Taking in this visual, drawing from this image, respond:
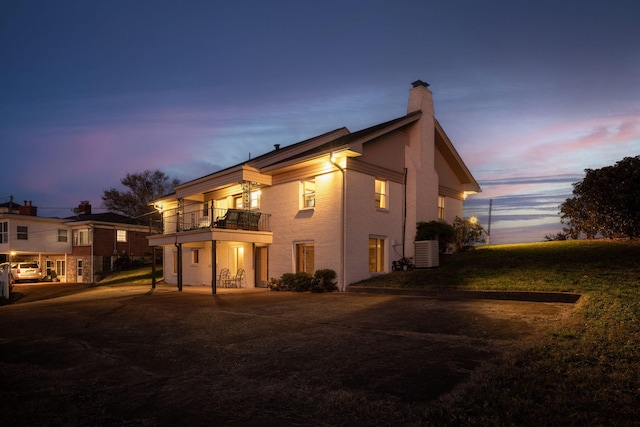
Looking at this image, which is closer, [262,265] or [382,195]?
[382,195]

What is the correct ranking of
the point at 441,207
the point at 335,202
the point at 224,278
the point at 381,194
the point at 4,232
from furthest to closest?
1. the point at 4,232
2. the point at 441,207
3. the point at 224,278
4. the point at 381,194
5. the point at 335,202

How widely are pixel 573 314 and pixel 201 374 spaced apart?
6.99 metres

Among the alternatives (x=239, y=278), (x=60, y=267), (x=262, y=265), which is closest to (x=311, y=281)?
(x=262, y=265)

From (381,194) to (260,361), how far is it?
13.4 metres

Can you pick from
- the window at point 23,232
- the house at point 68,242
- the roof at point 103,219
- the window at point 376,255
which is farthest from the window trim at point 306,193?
the window at point 23,232

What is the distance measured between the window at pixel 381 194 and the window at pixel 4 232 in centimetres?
3352

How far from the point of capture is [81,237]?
3788 cm

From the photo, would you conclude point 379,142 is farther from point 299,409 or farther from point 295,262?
point 299,409

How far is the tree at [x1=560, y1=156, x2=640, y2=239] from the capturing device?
1612cm

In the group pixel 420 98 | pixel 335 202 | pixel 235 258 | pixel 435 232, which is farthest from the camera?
pixel 235 258

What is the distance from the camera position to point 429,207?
20469 mm

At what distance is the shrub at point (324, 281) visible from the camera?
1661cm

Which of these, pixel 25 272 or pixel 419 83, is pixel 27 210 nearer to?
pixel 25 272

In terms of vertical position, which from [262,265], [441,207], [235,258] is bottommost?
[262,265]
